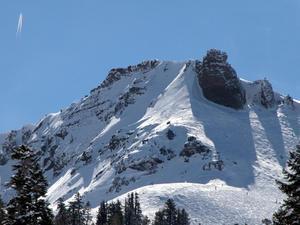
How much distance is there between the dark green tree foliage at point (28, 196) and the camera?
81.8 feet

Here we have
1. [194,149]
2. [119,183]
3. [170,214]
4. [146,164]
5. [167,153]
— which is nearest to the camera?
[170,214]

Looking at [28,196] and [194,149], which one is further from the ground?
[194,149]

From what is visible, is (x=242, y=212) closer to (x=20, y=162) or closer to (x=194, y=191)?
(x=194, y=191)

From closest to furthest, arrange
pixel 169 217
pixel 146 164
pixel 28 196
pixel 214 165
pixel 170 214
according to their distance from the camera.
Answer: pixel 28 196 < pixel 170 214 < pixel 169 217 < pixel 214 165 < pixel 146 164

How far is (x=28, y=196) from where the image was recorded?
24984 millimetres

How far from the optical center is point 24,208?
25.2 meters

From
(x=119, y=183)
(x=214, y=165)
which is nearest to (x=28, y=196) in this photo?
(x=214, y=165)

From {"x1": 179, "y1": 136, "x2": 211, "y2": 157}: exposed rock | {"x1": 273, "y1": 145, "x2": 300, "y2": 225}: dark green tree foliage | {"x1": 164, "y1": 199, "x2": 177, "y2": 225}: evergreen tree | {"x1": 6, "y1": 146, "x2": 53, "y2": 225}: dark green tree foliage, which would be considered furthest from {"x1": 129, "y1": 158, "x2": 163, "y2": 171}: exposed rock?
{"x1": 273, "y1": 145, "x2": 300, "y2": 225}: dark green tree foliage

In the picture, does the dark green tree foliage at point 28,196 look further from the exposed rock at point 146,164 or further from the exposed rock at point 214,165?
the exposed rock at point 146,164

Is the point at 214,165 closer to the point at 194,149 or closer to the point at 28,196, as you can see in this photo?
the point at 194,149

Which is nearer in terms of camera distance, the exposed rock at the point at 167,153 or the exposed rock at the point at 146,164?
the exposed rock at the point at 146,164

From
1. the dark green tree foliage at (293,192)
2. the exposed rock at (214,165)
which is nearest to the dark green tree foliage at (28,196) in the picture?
the dark green tree foliage at (293,192)

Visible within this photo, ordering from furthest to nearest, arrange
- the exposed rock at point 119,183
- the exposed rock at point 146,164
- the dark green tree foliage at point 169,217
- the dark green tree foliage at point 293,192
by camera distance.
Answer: the exposed rock at point 146,164, the exposed rock at point 119,183, the dark green tree foliage at point 169,217, the dark green tree foliage at point 293,192

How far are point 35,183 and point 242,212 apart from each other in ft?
377
